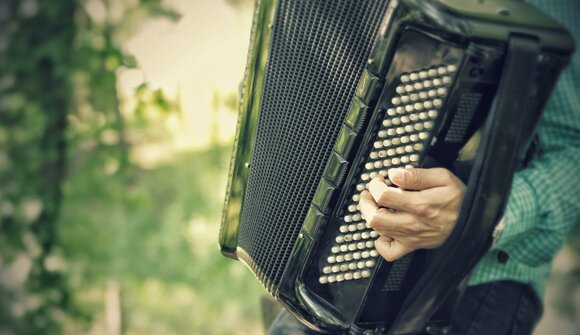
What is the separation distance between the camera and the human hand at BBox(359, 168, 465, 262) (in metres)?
1.07

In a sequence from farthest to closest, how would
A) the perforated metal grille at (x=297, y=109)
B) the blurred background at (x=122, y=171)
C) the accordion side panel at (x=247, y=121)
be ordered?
the blurred background at (x=122, y=171), the accordion side panel at (x=247, y=121), the perforated metal grille at (x=297, y=109)

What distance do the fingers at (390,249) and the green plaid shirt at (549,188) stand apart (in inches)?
9.4

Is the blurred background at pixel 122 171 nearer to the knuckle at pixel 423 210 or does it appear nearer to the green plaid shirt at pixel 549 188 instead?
the green plaid shirt at pixel 549 188

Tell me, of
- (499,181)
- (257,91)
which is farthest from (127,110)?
(499,181)

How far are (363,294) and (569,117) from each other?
586mm

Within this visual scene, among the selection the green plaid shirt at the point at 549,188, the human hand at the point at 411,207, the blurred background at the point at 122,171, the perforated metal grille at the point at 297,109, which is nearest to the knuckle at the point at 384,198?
the human hand at the point at 411,207

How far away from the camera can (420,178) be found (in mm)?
1063

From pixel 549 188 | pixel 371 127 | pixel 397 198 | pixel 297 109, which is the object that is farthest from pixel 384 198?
pixel 549 188

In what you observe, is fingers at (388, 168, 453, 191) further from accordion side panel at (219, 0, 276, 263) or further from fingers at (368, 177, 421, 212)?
accordion side panel at (219, 0, 276, 263)

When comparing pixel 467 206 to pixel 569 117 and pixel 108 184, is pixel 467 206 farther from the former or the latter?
pixel 108 184

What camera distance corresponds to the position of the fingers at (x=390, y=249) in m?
1.11

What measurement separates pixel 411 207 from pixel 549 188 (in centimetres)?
36

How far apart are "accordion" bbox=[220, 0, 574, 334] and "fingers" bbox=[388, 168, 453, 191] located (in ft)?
0.09

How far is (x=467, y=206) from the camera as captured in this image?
1.07 meters
